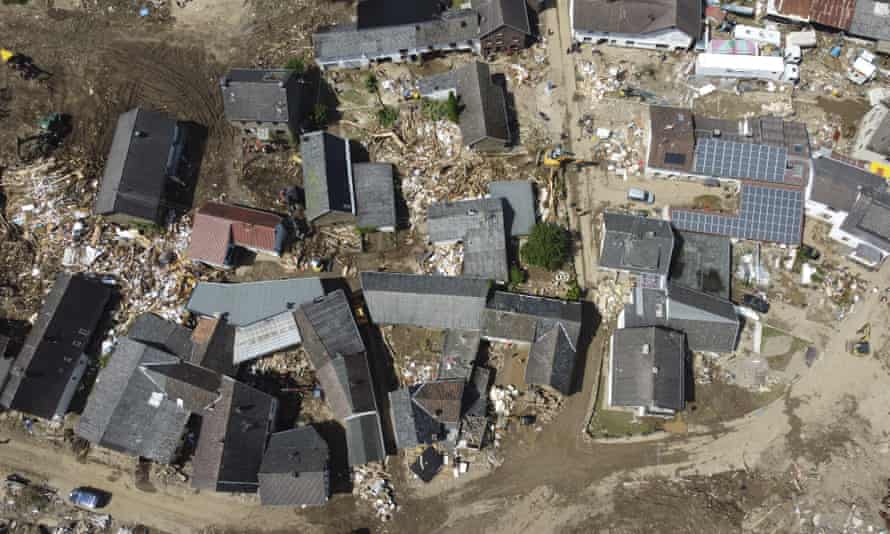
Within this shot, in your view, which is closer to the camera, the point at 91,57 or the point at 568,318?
the point at 568,318

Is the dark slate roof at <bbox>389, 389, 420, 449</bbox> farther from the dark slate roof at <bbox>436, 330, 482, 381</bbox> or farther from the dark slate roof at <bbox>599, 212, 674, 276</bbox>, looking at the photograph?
the dark slate roof at <bbox>599, 212, 674, 276</bbox>

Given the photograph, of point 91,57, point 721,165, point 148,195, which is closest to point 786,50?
point 721,165

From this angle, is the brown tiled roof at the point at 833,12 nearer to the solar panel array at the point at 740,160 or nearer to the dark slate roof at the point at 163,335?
the solar panel array at the point at 740,160

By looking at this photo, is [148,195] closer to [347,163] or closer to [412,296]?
[347,163]

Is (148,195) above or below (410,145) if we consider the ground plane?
below

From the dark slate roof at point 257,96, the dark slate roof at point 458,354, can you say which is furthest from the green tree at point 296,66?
the dark slate roof at point 458,354

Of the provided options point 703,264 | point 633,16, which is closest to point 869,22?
point 633,16
